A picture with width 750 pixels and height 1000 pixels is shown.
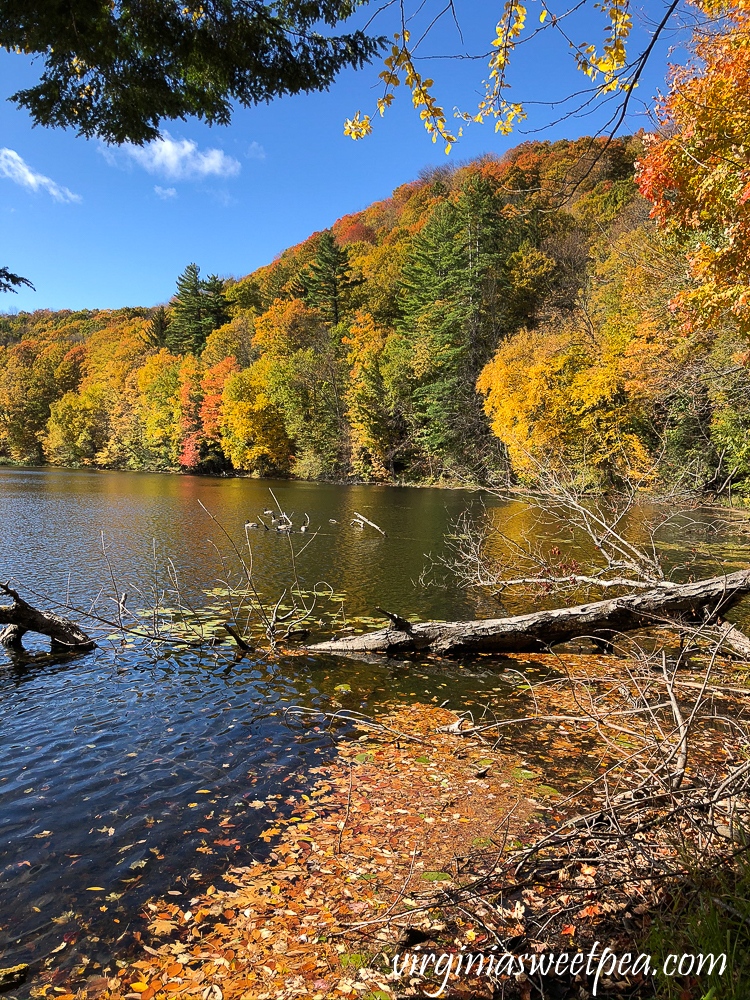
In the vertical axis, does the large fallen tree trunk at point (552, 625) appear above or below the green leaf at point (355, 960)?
above

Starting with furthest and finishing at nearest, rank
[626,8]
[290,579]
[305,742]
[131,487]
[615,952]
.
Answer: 1. [131,487]
2. [290,579]
3. [305,742]
4. [615,952]
5. [626,8]

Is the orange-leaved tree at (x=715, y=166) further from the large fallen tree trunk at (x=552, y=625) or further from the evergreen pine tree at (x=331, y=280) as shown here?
the evergreen pine tree at (x=331, y=280)

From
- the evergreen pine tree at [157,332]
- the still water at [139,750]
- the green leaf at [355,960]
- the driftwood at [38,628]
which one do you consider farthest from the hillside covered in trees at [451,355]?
the driftwood at [38,628]

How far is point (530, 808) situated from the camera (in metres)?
4.69

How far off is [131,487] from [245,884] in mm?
39387

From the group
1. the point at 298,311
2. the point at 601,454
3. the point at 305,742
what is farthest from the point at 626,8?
the point at 298,311

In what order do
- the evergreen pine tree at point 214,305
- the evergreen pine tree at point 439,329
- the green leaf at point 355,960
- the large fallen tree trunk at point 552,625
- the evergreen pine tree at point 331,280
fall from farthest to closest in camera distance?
the evergreen pine tree at point 214,305 → the evergreen pine tree at point 331,280 → the evergreen pine tree at point 439,329 → the large fallen tree trunk at point 552,625 → the green leaf at point 355,960

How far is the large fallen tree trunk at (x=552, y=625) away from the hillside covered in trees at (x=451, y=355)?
5.99ft

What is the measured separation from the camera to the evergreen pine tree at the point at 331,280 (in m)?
60.7

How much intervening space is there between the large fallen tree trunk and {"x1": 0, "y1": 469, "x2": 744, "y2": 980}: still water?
1.29 feet

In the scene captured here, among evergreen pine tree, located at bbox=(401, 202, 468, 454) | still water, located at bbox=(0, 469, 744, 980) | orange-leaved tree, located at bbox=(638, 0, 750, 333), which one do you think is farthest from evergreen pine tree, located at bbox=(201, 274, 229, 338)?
orange-leaved tree, located at bbox=(638, 0, 750, 333)

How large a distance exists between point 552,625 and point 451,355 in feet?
123

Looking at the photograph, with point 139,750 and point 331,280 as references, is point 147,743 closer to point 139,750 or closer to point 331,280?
point 139,750

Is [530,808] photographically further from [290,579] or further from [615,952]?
[290,579]
